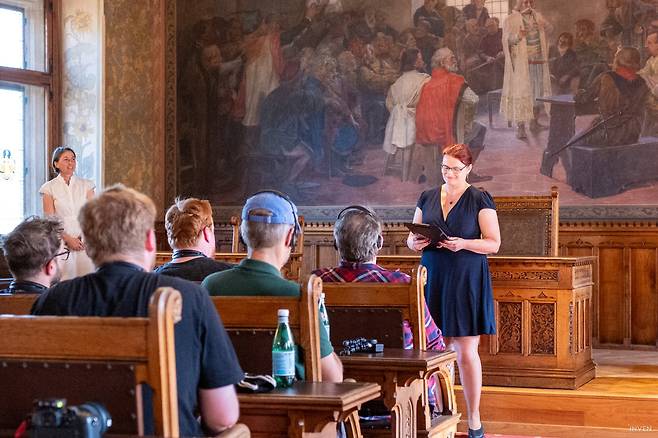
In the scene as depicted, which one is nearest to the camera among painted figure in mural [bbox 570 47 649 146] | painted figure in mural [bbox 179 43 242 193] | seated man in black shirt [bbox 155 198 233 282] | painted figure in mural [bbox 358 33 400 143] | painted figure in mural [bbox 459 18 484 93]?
seated man in black shirt [bbox 155 198 233 282]

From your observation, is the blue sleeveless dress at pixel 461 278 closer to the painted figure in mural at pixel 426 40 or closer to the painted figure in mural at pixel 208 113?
the painted figure in mural at pixel 426 40

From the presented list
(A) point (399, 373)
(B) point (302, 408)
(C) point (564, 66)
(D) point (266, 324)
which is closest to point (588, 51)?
(C) point (564, 66)

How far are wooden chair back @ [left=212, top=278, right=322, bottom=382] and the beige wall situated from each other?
29.8 ft

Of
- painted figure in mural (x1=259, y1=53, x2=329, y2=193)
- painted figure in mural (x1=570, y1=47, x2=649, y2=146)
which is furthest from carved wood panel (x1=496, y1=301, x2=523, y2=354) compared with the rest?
painted figure in mural (x1=259, y1=53, x2=329, y2=193)

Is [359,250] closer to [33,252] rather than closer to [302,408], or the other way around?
[33,252]

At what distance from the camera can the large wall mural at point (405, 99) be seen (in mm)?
11461

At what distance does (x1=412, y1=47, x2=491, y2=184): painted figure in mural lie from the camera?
1217cm

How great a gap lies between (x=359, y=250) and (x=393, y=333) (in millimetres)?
421

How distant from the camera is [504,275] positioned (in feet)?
27.1

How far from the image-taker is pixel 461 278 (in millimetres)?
6820

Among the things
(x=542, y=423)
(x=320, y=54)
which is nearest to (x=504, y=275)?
(x=542, y=423)

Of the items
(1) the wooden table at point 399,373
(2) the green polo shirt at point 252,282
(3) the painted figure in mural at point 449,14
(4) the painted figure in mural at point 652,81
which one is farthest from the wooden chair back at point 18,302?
(3) the painted figure in mural at point 449,14

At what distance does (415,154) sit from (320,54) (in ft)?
6.02

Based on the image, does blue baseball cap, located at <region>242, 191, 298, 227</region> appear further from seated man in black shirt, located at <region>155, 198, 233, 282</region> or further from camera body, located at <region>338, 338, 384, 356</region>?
seated man in black shirt, located at <region>155, 198, 233, 282</region>
